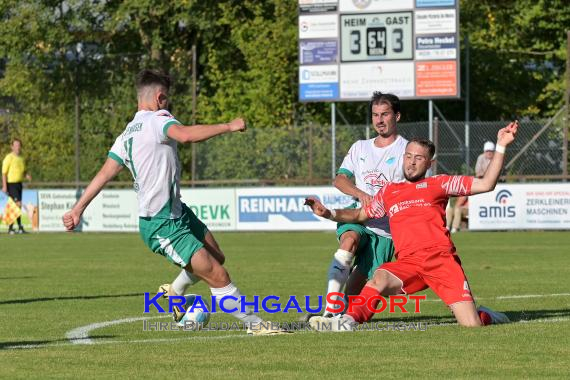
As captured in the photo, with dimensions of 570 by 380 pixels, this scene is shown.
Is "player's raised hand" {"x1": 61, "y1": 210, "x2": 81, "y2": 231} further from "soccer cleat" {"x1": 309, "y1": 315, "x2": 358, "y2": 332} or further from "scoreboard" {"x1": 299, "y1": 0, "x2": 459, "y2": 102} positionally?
"scoreboard" {"x1": 299, "y1": 0, "x2": 459, "y2": 102}

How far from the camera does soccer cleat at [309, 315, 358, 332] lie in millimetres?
10094

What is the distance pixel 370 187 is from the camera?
1117 cm

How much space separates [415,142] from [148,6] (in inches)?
1345

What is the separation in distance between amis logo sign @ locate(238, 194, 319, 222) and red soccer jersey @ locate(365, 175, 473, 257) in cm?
2130

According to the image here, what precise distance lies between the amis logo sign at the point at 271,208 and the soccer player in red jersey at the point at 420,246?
21.3 m

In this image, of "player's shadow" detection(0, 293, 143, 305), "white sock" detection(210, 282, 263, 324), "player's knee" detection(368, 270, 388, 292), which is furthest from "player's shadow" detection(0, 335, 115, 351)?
"player's shadow" detection(0, 293, 143, 305)

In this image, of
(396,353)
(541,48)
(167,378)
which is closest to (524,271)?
(396,353)

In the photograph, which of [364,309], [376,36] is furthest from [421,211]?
[376,36]

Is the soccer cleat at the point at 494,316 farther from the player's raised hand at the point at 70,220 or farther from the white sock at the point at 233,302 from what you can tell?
the player's raised hand at the point at 70,220

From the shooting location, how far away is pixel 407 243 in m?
10.5

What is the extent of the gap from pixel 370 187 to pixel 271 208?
21108mm

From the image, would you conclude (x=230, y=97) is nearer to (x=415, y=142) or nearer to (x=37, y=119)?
(x=37, y=119)

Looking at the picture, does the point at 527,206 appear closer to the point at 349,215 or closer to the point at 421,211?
the point at 349,215

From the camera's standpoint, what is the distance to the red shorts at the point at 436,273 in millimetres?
10234
